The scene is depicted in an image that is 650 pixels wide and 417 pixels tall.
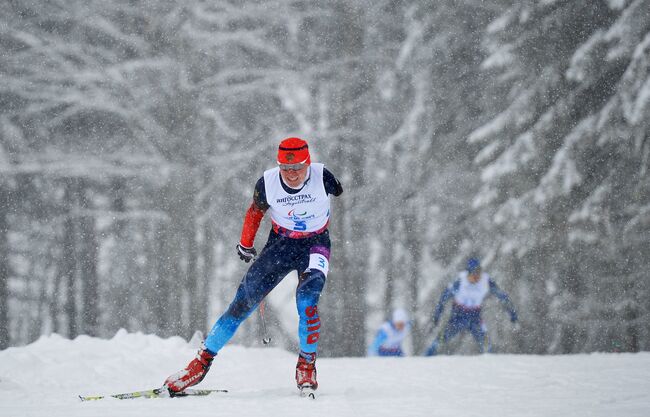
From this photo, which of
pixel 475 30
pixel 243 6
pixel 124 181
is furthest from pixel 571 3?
pixel 124 181

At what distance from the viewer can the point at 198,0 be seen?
16.5m

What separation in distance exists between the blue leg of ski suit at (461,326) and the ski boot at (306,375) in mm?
6657

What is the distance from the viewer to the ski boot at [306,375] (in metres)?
6.07

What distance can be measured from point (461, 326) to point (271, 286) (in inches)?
270

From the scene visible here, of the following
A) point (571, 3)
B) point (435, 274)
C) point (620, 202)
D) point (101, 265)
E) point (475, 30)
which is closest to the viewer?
point (620, 202)

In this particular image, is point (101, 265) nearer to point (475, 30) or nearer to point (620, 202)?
point (475, 30)

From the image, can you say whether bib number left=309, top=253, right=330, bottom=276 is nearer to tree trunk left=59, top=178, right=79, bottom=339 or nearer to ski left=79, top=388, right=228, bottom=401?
Result: ski left=79, top=388, right=228, bottom=401

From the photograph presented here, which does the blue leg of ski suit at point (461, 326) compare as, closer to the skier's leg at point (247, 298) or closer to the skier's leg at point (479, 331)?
the skier's leg at point (479, 331)

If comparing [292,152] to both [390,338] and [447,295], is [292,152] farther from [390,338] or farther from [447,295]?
[390,338]

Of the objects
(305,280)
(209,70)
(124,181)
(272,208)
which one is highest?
(209,70)

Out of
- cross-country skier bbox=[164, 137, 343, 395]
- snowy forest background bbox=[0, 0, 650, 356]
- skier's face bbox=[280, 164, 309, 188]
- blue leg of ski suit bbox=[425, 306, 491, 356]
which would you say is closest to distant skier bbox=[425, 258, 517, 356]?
blue leg of ski suit bbox=[425, 306, 491, 356]

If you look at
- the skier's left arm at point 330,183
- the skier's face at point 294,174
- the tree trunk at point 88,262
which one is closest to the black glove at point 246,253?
the skier's face at point 294,174

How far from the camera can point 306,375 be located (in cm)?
614

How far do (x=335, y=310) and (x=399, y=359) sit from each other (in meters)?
7.22
